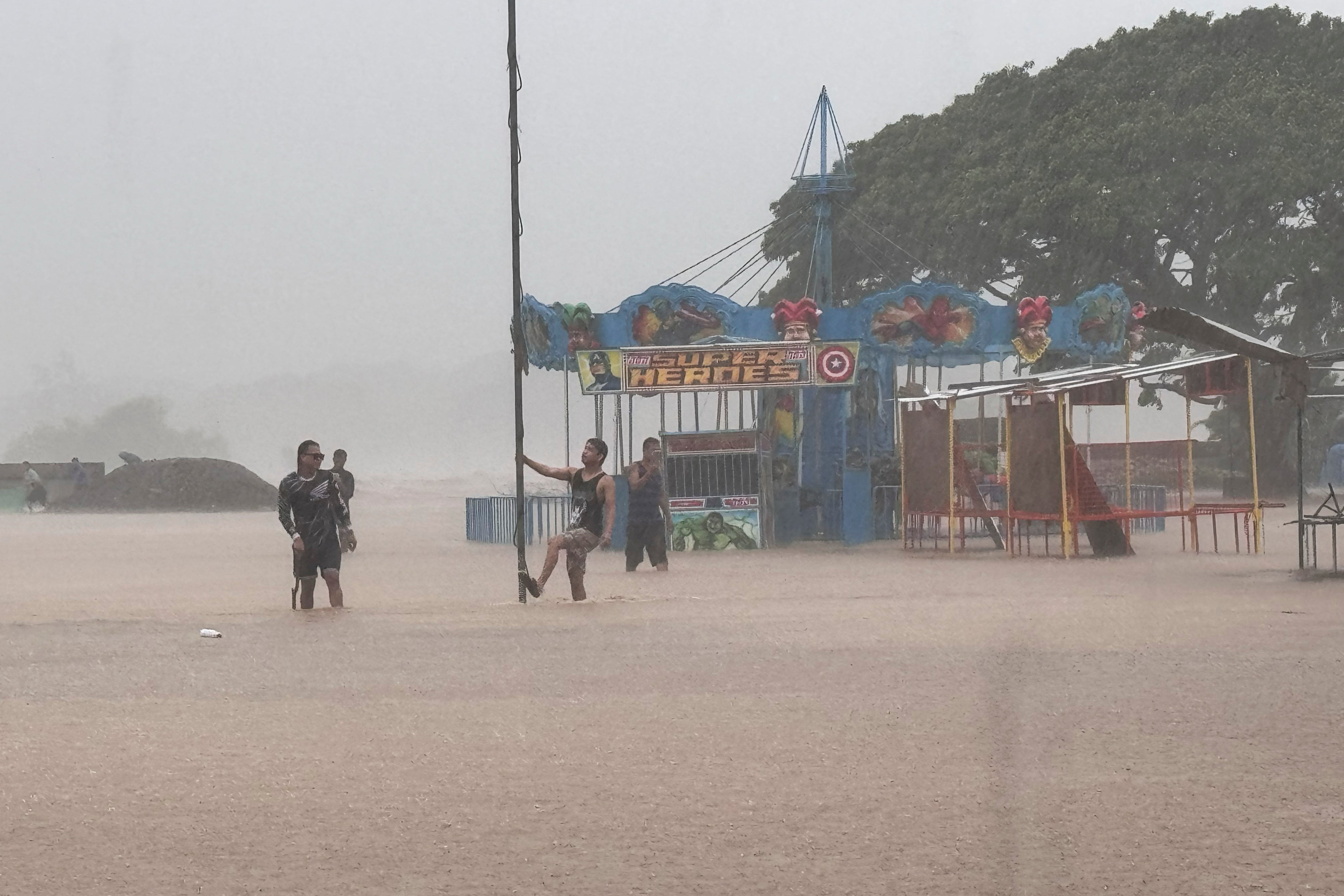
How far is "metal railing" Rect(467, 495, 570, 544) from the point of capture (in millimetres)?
32094

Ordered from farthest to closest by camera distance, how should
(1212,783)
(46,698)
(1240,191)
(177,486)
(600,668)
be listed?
(177,486) → (1240,191) → (600,668) → (46,698) → (1212,783)

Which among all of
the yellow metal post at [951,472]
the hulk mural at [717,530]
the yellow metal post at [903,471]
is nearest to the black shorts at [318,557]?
the yellow metal post at [951,472]

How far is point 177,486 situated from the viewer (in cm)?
6262

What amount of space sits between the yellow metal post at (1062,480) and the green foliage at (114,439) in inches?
5276

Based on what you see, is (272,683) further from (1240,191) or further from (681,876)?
(1240,191)

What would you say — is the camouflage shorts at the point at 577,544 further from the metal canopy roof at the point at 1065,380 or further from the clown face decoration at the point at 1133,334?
the clown face decoration at the point at 1133,334

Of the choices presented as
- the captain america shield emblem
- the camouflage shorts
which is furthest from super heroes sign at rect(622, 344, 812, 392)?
the camouflage shorts

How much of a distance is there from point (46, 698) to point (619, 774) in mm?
4153

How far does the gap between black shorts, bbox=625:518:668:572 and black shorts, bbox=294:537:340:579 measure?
560cm

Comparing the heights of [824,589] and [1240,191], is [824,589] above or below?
below

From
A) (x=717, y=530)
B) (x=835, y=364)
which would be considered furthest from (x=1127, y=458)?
(x=717, y=530)

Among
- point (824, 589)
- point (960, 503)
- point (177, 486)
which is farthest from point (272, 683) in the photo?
point (177, 486)

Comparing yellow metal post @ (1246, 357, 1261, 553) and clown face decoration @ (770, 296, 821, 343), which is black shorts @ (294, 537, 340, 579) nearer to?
yellow metal post @ (1246, 357, 1261, 553)

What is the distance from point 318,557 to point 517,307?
8.84 ft
